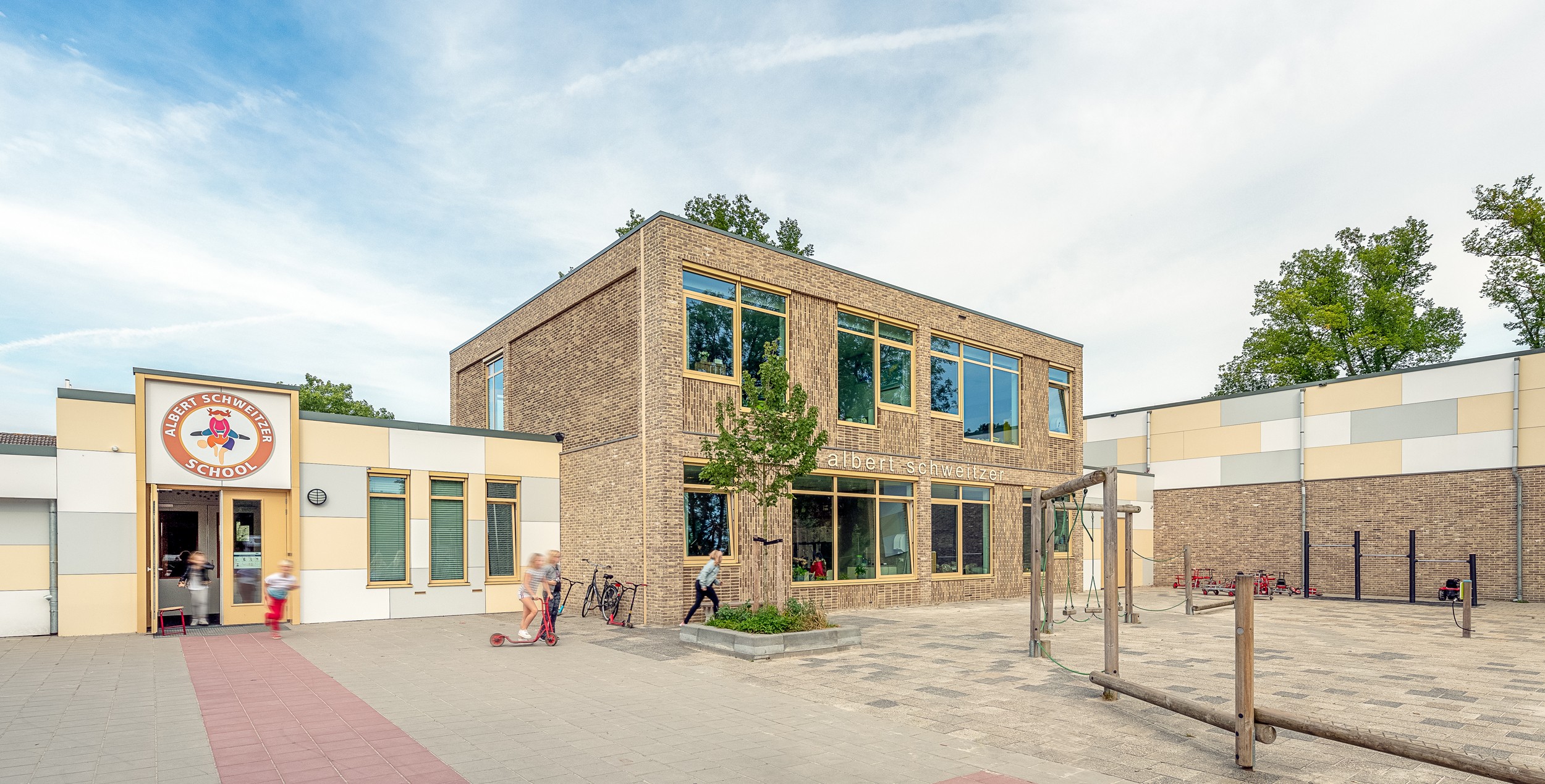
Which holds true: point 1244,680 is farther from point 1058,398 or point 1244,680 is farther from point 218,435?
point 1058,398

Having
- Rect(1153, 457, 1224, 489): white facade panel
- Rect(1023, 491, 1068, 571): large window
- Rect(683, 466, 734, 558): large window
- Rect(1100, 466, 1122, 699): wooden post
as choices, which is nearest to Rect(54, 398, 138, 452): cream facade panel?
Rect(683, 466, 734, 558): large window

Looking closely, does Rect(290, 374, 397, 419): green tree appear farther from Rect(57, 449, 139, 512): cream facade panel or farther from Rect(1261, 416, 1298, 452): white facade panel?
Rect(1261, 416, 1298, 452): white facade panel

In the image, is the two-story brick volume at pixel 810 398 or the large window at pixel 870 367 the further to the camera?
the large window at pixel 870 367

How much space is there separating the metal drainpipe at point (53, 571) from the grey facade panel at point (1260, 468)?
2973 cm

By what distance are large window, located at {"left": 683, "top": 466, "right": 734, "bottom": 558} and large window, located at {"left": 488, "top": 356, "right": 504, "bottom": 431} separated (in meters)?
8.30

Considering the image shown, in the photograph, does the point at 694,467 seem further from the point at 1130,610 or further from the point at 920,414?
the point at 1130,610

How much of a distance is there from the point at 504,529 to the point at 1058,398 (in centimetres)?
1600

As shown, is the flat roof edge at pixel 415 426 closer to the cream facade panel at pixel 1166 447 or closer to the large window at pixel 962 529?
the large window at pixel 962 529

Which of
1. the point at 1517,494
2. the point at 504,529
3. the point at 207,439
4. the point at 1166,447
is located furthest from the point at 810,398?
the point at 1517,494

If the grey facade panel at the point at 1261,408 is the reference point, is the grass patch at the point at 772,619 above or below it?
below

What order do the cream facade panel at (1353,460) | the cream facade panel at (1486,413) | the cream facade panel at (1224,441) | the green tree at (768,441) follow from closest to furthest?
1. the green tree at (768,441)
2. the cream facade panel at (1486,413)
3. the cream facade panel at (1353,460)
4. the cream facade panel at (1224,441)

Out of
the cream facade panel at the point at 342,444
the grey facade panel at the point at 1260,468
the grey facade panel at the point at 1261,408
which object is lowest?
the grey facade panel at the point at 1260,468

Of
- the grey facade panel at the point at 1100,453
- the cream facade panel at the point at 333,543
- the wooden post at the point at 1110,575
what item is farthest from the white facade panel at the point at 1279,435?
the cream facade panel at the point at 333,543

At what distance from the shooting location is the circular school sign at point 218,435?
14000 mm
